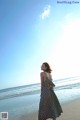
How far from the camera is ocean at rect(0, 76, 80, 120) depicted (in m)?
7.79

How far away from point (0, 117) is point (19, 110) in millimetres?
2171

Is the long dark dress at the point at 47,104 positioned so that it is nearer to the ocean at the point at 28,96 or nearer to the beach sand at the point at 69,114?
the beach sand at the point at 69,114

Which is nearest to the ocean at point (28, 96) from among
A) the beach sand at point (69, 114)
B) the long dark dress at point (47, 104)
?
the beach sand at point (69, 114)

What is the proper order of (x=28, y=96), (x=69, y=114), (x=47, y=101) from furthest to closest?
(x=28, y=96) < (x=69, y=114) < (x=47, y=101)

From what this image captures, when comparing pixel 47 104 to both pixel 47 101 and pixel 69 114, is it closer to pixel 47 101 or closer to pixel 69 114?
pixel 47 101

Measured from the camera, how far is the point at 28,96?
36.2 ft

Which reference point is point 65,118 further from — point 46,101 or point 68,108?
point 68,108

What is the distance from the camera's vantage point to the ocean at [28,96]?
25.5 feet

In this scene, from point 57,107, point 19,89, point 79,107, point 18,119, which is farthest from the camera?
point 19,89

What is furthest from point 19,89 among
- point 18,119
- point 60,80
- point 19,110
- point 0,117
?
point 0,117

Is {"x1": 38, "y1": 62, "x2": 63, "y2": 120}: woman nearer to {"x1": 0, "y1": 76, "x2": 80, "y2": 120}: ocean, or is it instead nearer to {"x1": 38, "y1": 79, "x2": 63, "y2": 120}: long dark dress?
{"x1": 38, "y1": 79, "x2": 63, "y2": 120}: long dark dress

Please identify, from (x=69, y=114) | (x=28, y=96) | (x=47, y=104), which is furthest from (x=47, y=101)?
(x=28, y=96)

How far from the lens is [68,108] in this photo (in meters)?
7.32

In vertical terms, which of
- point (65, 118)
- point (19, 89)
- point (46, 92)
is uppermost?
point (19, 89)
